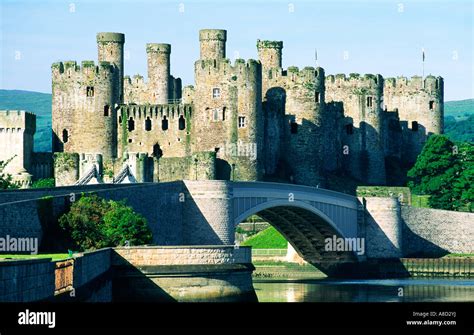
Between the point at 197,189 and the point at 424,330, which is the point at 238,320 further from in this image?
the point at 197,189

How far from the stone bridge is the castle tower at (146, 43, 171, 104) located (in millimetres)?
16625

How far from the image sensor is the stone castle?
76.8m

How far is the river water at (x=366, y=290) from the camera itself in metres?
56.9

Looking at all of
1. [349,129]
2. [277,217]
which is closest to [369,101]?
[349,129]

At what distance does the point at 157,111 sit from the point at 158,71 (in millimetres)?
5445

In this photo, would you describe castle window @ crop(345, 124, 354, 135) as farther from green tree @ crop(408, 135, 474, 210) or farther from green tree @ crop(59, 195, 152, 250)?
green tree @ crop(59, 195, 152, 250)

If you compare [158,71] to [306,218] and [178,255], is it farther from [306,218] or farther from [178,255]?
[178,255]

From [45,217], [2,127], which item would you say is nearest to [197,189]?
[45,217]

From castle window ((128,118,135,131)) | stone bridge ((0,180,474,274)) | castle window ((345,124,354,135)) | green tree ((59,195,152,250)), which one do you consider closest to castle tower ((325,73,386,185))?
castle window ((345,124,354,135))

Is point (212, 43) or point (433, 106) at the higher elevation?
point (212, 43)

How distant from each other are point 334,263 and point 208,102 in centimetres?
1107

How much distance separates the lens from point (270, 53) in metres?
87.9

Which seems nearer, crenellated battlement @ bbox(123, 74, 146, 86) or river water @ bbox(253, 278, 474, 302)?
river water @ bbox(253, 278, 474, 302)

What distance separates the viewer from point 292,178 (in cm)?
8238
